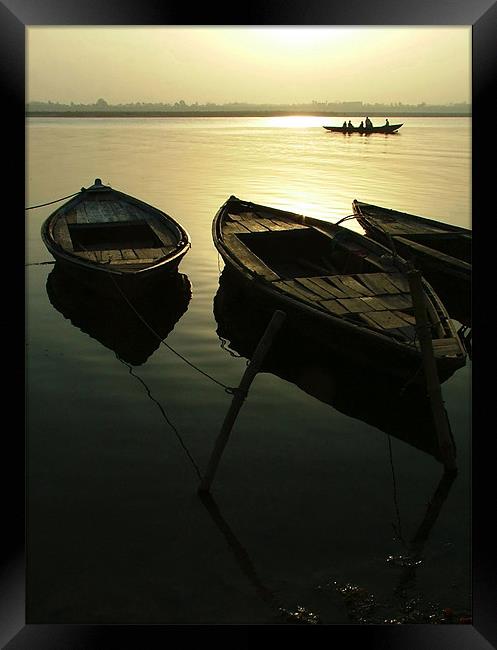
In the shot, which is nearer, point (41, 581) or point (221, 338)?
point (41, 581)

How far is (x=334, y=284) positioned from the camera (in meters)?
8.03

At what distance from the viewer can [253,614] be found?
4.43m

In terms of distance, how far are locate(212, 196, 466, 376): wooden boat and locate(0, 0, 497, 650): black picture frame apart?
157cm

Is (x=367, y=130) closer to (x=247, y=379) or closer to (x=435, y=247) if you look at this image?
(x=435, y=247)

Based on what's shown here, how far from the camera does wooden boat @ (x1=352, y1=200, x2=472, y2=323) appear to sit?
32.5 ft

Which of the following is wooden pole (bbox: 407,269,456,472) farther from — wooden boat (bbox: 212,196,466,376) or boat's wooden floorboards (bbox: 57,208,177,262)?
boat's wooden floorboards (bbox: 57,208,177,262)

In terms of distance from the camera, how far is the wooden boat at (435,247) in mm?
9906

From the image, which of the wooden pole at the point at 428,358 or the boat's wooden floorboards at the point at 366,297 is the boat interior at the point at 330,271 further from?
the wooden pole at the point at 428,358

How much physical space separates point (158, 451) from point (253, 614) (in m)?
2.03

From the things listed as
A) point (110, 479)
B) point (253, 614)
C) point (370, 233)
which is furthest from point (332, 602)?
point (370, 233)

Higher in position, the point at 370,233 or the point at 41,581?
the point at 370,233

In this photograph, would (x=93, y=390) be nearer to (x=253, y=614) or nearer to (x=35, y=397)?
(x=35, y=397)

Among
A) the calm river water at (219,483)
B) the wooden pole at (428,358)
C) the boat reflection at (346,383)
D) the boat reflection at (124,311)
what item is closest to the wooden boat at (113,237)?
the boat reflection at (124,311)
